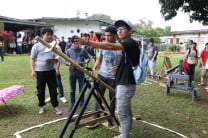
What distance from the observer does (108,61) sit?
5.28 meters

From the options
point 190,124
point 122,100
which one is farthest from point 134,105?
point 122,100

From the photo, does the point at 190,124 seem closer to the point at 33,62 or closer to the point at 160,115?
the point at 160,115

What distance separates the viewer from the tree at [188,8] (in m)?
12.8

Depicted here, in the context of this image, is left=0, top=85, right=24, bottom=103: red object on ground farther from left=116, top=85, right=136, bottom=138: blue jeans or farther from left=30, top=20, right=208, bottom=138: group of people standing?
left=116, top=85, right=136, bottom=138: blue jeans

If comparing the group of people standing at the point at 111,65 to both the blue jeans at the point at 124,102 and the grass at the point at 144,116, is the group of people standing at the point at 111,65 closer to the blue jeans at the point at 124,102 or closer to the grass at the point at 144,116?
the blue jeans at the point at 124,102

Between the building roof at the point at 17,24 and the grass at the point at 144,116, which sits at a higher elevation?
the building roof at the point at 17,24

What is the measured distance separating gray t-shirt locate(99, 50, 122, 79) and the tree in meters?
8.18

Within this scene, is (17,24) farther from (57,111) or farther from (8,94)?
(57,111)

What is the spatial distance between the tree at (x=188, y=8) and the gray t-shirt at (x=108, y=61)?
8180 mm

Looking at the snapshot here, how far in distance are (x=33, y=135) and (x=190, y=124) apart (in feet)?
10.5

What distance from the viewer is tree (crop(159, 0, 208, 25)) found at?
503 inches

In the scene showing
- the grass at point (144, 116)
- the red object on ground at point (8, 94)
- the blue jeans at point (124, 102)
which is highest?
the blue jeans at point (124, 102)

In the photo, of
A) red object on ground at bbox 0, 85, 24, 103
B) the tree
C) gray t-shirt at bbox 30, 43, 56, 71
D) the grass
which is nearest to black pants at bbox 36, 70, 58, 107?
gray t-shirt at bbox 30, 43, 56, 71

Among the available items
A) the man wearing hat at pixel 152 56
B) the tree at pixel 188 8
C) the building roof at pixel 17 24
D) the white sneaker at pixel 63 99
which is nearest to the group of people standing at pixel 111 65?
the white sneaker at pixel 63 99
